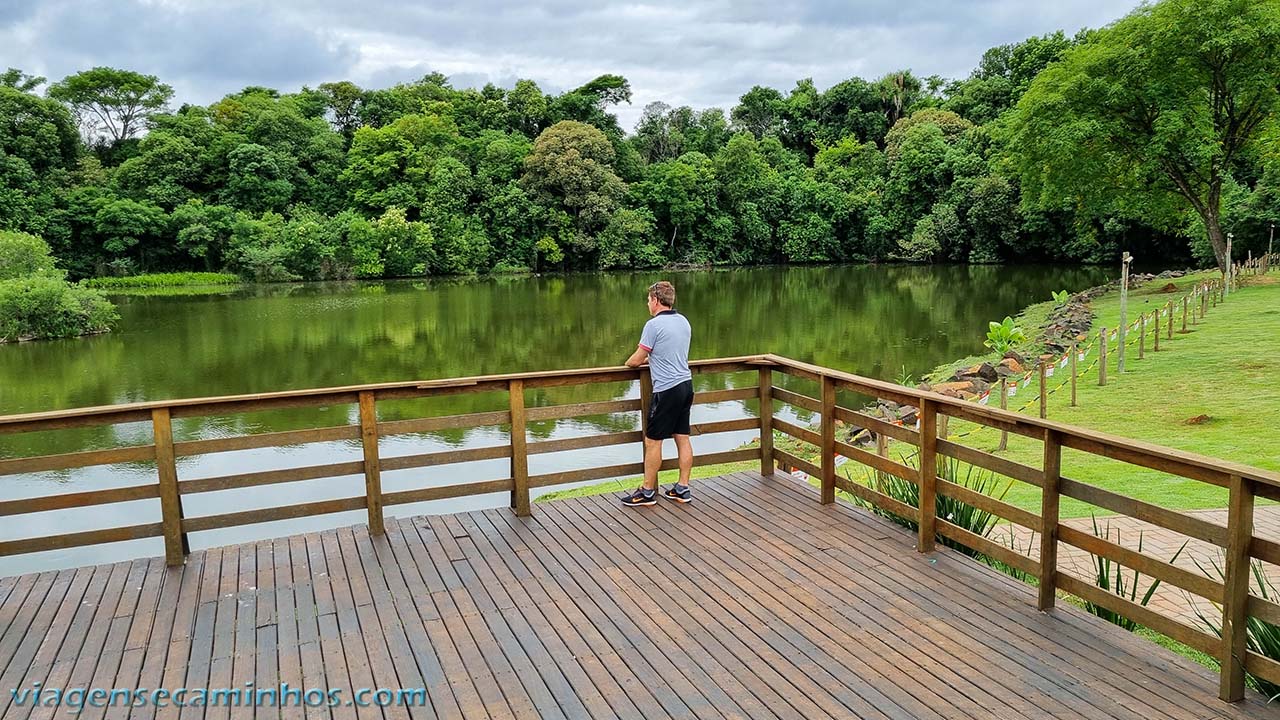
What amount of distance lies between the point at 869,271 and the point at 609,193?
54.4 feet

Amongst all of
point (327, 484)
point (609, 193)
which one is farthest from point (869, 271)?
point (327, 484)

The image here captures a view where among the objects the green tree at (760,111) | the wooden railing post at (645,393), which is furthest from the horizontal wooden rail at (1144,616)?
the green tree at (760,111)

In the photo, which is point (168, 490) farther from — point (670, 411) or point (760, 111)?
point (760, 111)

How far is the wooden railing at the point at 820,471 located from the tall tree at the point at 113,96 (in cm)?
6225

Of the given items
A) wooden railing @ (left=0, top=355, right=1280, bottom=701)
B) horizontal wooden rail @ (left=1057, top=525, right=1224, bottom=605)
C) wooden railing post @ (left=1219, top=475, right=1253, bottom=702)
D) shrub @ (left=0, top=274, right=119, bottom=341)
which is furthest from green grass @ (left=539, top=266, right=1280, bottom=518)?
shrub @ (left=0, top=274, right=119, bottom=341)

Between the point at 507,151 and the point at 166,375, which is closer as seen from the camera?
the point at 166,375

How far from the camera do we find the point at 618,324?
26.0 m

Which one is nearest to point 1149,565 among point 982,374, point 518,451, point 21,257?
point 518,451

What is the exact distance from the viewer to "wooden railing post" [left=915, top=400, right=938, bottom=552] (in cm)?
467

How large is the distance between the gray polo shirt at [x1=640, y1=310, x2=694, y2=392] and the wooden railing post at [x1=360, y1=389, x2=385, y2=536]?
181 centimetres

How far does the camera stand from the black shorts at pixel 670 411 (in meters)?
5.55

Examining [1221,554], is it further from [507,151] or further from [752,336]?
[507,151]

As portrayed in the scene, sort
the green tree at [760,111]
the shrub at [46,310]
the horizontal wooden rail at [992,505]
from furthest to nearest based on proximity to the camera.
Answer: the green tree at [760,111] < the shrub at [46,310] < the horizontal wooden rail at [992,505]

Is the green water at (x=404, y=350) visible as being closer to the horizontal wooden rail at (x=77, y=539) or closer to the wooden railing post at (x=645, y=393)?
the horizontal wooden rail at (x=77, y=539)
